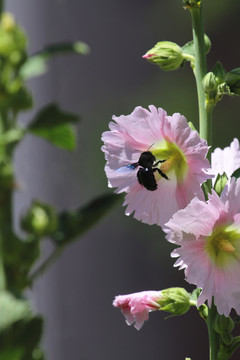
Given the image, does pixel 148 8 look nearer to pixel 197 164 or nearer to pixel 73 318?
pixel 73 318

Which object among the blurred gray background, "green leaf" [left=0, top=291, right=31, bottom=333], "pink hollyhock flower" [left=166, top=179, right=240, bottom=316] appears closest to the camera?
"pink hollyhock flower" [left=166, top=179, right=240, bottom=316]

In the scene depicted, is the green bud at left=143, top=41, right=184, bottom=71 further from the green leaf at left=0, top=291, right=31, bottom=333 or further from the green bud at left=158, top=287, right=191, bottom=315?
the green leaf at left=0, top=291, right=31, bottom=333

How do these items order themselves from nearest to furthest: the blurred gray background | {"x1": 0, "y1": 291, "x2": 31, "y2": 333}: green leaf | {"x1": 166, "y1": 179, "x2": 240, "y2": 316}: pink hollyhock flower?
{"x1": 166, "y1": 179, "x2": 240, "y2": 316}: pink hollyhock flower < {"x1": 0, "y1": 291, "x2": 31, "y2": 333}: green leaf < the blurred gray background

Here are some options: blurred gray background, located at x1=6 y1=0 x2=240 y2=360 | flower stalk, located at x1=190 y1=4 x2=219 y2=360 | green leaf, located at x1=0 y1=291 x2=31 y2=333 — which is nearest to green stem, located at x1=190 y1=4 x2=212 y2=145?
flower stalk, located at x1=190 y1=4 x2=219 y2=360

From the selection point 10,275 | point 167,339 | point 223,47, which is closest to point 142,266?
point 167,339

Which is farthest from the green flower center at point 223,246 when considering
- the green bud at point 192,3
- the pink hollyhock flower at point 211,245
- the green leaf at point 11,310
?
the green leaf at point 11,310

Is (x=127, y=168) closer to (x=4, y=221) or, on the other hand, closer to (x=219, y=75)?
(x=219, y=75)

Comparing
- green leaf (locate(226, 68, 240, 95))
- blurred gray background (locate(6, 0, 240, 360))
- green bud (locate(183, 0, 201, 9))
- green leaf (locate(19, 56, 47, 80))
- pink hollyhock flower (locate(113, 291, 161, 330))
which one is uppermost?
green bud (locate(183, 0, 201, 9))
